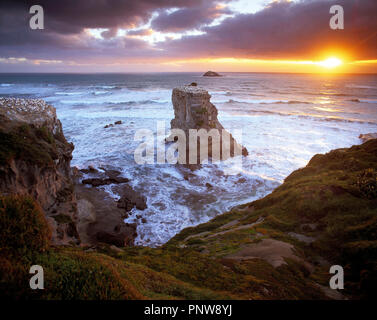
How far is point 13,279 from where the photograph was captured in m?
3.47

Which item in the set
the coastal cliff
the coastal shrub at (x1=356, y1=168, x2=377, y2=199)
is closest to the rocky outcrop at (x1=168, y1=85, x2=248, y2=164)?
the coastal cliff

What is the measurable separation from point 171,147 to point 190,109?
5091 mm

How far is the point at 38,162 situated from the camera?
10672 millimetres

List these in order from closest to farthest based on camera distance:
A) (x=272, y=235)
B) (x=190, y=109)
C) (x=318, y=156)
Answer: (x=272, y=235) < (x=318, y=156) < (x=190, y=109)

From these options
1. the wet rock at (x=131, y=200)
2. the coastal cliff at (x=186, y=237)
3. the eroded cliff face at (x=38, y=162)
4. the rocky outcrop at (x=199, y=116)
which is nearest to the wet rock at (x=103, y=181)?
the wet rock at (x=131, y=200)

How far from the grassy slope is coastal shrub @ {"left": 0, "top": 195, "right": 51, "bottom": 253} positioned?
0.05 feet

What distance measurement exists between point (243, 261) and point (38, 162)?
9.93 m

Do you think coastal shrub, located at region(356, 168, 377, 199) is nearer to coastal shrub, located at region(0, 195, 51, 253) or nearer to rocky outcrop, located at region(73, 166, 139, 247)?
coastal shrub, located at region(0, 195, 51, 253)

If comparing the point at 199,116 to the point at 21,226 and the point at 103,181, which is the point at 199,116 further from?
the point at 21,226

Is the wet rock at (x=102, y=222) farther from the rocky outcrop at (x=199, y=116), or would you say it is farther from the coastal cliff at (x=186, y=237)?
the rocky outcrop at (x=199, y=116)

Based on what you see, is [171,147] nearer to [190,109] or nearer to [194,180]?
[190,109]

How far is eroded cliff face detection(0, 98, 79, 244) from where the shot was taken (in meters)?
9.77

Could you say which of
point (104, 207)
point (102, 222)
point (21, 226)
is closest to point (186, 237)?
point (102, 222)
